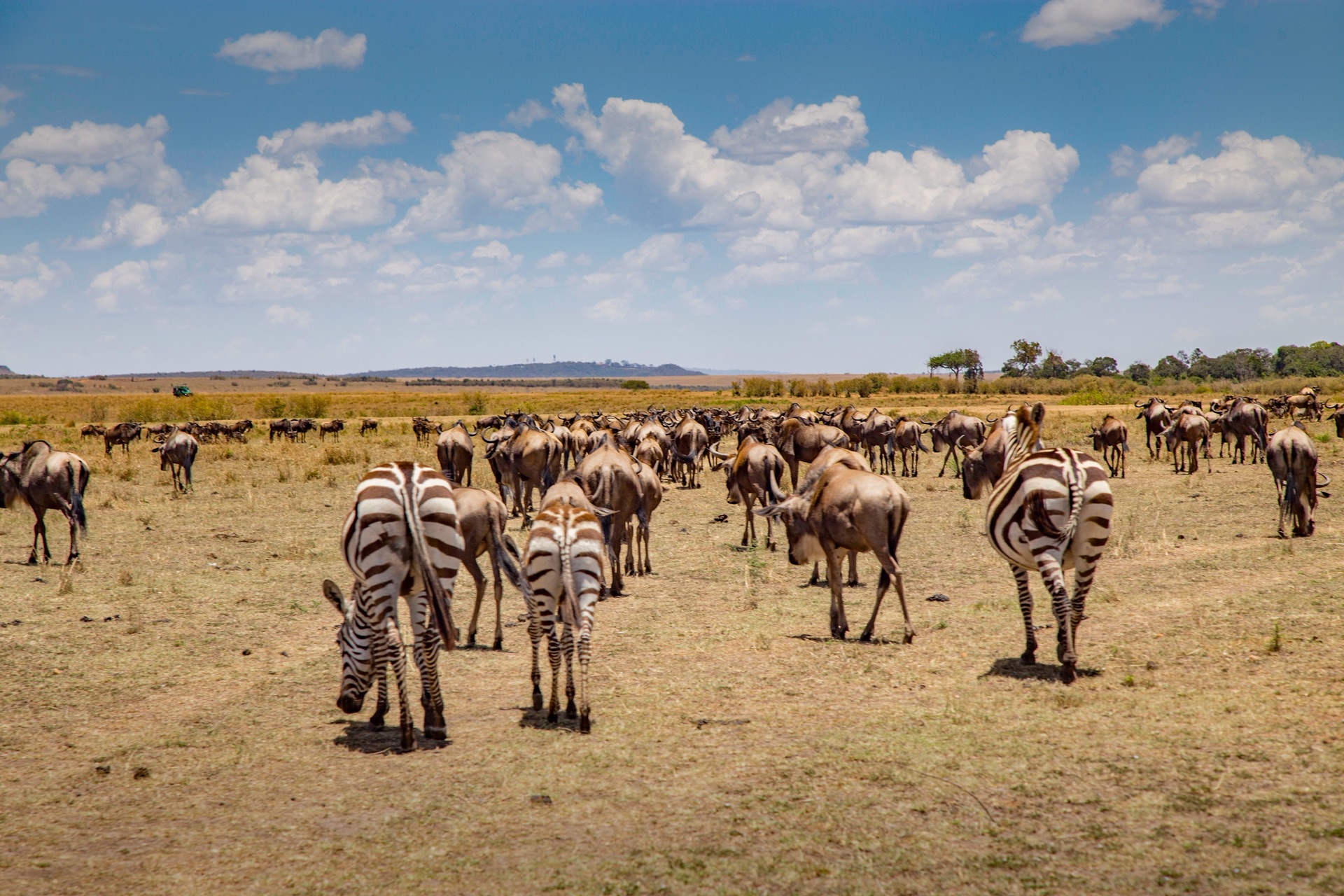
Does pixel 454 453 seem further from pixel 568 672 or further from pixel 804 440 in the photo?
pixel 568 672

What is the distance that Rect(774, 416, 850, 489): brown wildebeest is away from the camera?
23125 mm

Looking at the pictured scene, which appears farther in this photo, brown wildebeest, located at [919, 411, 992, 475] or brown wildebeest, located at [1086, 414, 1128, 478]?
brown wildebeest, located at [919, 411, 992, 475]

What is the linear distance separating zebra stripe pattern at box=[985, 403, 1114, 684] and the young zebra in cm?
579

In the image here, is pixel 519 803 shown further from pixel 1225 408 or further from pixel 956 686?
pixel 1225 408

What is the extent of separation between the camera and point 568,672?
345 inches

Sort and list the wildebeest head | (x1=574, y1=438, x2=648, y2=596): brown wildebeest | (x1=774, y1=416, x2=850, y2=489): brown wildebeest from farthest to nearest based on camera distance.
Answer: (x1=774, y1=416, x2=850, y2=489): brown wildebeest, (x1=574, y1=438, x2=648, y2=596): brown wildebeest, the wildebeest head

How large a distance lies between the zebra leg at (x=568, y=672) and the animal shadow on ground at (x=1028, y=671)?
4.30 meters

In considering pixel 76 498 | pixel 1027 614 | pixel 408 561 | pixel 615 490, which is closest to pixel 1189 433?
pixel 615 490

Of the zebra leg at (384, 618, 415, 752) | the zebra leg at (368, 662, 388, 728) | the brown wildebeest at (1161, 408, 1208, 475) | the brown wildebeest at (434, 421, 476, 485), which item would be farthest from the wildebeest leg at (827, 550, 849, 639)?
the brown wildebeest at (1161, 408, 1208, 475)

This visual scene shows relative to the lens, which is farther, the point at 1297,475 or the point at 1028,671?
the point at 1297,475

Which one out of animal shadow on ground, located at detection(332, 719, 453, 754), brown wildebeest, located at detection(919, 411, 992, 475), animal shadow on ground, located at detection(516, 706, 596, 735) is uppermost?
brown wildebeest, located at detection(919, 411, 992, 475)

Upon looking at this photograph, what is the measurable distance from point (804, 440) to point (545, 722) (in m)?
15.9

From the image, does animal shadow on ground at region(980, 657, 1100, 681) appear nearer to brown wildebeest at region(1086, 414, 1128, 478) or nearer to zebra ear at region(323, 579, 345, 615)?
zebra ear at region(323, 579, 345, 615)

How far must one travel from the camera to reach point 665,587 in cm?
1529
